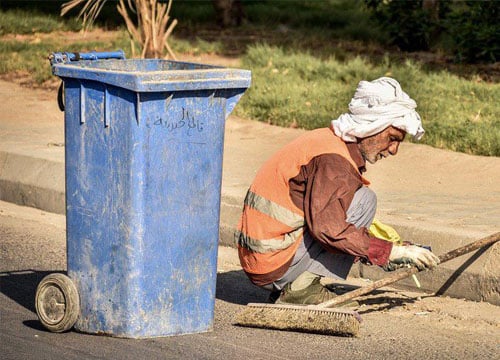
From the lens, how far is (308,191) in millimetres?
4973

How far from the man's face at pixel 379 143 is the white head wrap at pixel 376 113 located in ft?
0.14

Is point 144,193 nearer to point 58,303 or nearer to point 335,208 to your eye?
point 58,303

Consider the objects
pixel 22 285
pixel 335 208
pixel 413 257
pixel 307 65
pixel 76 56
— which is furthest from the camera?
pixel 307 65

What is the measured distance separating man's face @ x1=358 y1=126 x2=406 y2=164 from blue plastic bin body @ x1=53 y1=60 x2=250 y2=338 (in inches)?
25.9

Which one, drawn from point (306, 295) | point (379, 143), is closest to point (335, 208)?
point (379, 143)

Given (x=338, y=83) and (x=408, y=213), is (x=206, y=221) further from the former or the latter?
(x=338, y=83)

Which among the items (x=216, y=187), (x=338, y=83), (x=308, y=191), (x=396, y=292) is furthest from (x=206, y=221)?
(x=338, y=83)

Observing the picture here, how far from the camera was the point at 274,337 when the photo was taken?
4922 millimetres

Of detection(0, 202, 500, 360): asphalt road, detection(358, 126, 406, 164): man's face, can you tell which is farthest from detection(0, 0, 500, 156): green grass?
detection(358, 126, 406, 164): man's face

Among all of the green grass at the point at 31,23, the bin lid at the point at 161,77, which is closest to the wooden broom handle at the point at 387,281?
the bin lid at the point at 161,77

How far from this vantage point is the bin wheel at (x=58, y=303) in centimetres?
486

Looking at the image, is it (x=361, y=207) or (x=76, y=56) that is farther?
(x=76, y=56)

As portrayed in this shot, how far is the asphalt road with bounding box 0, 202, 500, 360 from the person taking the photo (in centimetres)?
468

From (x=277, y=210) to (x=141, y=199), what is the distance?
738mm
